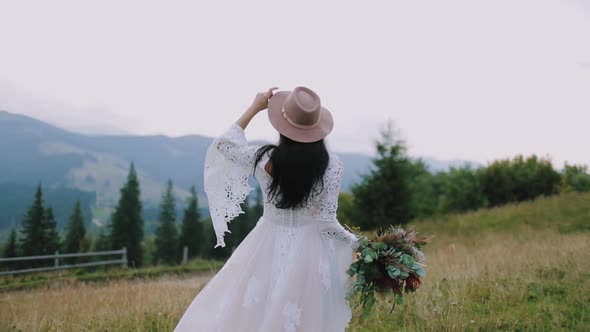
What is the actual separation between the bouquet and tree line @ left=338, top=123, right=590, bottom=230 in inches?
703

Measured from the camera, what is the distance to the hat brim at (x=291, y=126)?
311 centimetres

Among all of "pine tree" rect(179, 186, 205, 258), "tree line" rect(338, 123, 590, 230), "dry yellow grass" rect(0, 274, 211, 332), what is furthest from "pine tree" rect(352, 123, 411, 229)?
"pine tree" rect(179, 186, 205, 258)

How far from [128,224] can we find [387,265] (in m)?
43.6

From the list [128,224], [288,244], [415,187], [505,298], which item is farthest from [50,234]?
[288,244]

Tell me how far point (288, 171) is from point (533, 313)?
391cm

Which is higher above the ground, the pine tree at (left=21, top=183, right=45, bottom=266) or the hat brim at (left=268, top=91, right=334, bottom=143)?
the hat brim at (left=268, top=91, right=334, bottom=143)

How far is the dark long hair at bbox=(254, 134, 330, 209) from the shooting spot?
121 inches

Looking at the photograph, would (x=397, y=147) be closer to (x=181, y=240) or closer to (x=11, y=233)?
(x=11, y=233)

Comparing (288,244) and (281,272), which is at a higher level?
(288,244)

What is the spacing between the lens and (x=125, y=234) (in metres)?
42.4

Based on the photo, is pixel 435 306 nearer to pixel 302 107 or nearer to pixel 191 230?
pixel 302 107

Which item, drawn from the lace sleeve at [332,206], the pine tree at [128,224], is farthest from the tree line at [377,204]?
the lace sleeve at [332,206]

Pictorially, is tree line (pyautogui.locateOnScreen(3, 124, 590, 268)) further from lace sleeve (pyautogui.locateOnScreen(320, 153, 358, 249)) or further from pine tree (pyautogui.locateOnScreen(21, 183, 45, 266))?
lace sleeve (pyautogui.locateOnScreen(320, 153, 358, 249))

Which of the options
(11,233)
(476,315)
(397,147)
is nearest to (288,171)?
(476,315)
